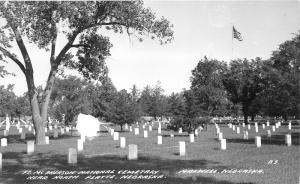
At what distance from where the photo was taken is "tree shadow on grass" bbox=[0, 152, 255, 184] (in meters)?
12.4

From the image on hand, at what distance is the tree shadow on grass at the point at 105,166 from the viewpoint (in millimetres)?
12422

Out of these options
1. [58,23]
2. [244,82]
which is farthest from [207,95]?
[58,23]

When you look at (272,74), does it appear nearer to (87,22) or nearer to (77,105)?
(87,22)

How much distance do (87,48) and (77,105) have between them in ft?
38.7

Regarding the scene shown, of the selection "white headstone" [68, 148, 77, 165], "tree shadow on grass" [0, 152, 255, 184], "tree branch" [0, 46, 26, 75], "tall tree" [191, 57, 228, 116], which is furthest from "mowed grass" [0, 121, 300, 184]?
"tall tree" [191, 57, 228, 116]

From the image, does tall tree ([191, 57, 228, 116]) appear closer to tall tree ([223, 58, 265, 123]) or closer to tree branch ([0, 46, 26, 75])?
tall tree ([223, 58, 265, 123])

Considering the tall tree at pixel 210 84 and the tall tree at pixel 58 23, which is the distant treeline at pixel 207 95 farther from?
the tall tree at pixel 58 23

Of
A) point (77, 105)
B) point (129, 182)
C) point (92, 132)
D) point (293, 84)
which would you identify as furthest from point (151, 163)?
point (77, 105)

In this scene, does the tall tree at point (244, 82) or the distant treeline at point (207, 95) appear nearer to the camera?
the distant treeline at point (207, 95)

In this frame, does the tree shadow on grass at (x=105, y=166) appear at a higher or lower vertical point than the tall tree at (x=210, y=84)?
lower

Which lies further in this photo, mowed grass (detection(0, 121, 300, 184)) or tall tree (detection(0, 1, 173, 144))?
tall tree (detection(0, 1, 173, 144))

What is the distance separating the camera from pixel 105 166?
50.9ft

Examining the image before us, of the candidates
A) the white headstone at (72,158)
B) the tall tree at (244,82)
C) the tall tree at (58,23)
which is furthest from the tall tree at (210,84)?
the white headstone at (72,158)

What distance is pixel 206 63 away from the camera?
215 feet
